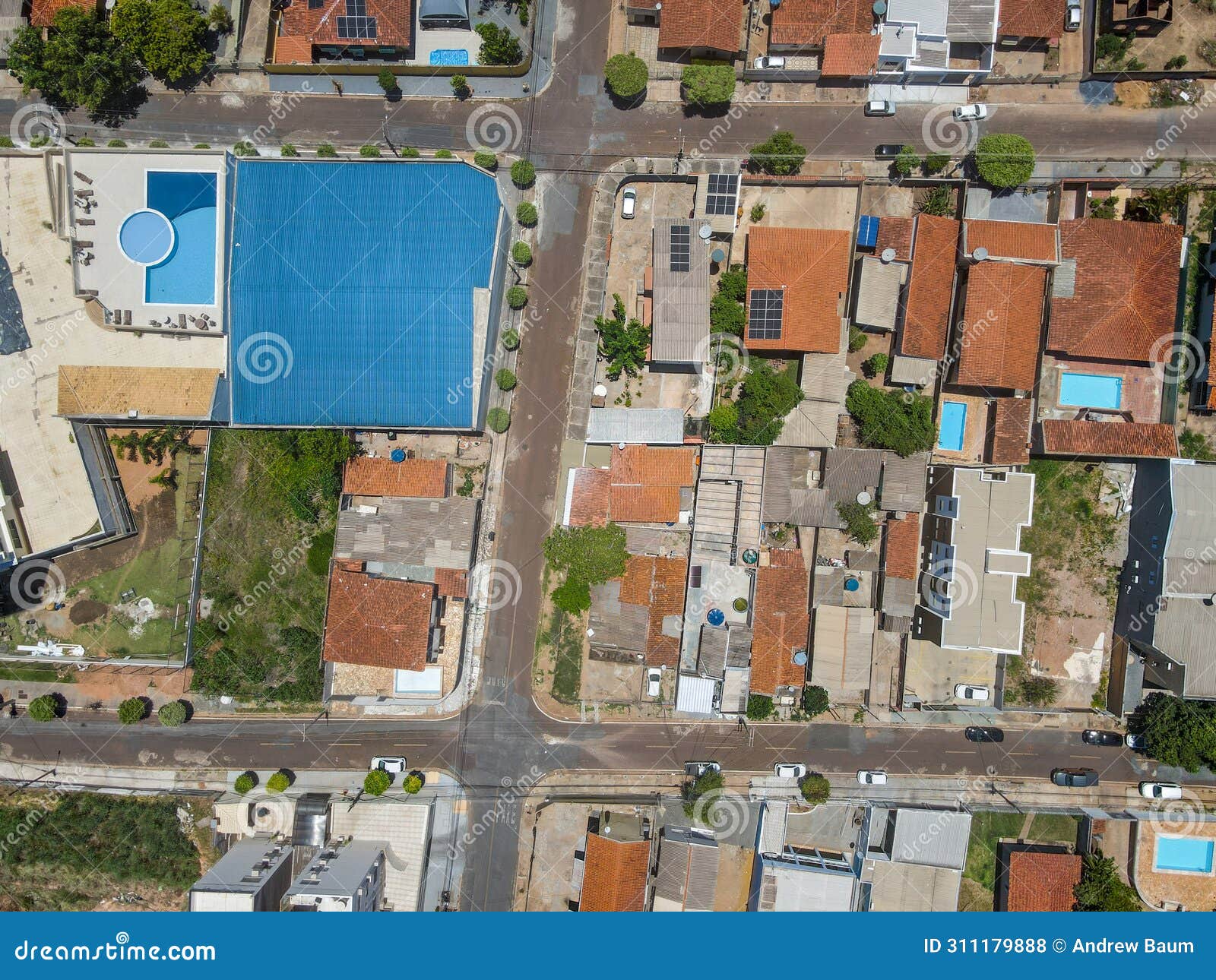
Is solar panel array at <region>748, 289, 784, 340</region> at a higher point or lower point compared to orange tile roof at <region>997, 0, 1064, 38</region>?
lower

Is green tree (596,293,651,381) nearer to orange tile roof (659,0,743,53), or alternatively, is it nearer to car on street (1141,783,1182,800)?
orange tile roof (659,0,743,53)

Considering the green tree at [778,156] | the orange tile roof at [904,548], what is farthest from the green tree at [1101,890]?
the green tree at [778,156]

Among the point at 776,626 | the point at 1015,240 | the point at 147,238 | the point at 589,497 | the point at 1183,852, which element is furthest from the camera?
the point at 589,497

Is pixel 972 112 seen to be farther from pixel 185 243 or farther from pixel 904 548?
pixel 185 243

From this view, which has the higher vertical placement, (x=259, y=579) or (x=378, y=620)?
(x=259, y=579)

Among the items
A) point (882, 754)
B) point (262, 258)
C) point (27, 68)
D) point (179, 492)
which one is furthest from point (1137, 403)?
point (27, 68)

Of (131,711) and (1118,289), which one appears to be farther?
(131,711)

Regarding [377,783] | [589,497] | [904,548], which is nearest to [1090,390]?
[904,548]

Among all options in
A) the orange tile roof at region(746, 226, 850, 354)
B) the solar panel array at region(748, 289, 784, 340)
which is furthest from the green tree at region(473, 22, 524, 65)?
the solar panel array at region(748, 289, 784, 340)

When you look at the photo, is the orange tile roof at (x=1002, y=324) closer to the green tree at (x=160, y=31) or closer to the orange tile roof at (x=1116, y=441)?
the orange tile roof at (x=1116, y=441)
